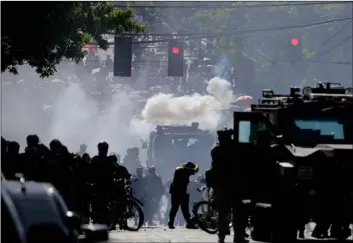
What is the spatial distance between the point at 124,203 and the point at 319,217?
677 cm

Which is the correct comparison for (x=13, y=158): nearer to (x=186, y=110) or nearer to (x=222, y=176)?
(x=222, y=176)

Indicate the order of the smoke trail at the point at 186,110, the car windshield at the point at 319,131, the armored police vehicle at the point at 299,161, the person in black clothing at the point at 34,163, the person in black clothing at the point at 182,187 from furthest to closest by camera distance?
the smoke trail at the point at 186,110 < the person in black clothing at the point at 182,187 < the person in black clothing at the point at 34,163 < the car windshield at the point at 319,131 < the armored police vehicle at the point at 299,161

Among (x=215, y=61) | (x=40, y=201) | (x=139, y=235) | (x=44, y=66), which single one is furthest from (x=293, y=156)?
(x=215, y=61)

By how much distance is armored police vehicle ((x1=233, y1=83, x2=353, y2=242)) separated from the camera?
65.0 ft

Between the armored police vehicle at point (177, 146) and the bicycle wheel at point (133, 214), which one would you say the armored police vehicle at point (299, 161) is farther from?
the armored police vehicle at point (177, 146)

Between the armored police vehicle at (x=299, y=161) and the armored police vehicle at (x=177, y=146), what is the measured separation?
1054 inches

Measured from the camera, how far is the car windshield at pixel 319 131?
2134cm

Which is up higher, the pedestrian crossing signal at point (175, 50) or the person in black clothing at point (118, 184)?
the pedestrian crossing signal at point (175, 50)

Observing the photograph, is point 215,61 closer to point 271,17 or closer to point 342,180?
point 271,17

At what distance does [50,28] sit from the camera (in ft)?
86.1

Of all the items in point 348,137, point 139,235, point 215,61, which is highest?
point 215,61

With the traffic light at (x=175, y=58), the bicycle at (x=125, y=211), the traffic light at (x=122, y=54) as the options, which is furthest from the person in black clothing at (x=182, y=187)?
the traffic light at (x=175, y=58)

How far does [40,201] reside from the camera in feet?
38.8

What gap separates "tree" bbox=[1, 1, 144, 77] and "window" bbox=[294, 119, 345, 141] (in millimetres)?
5719
